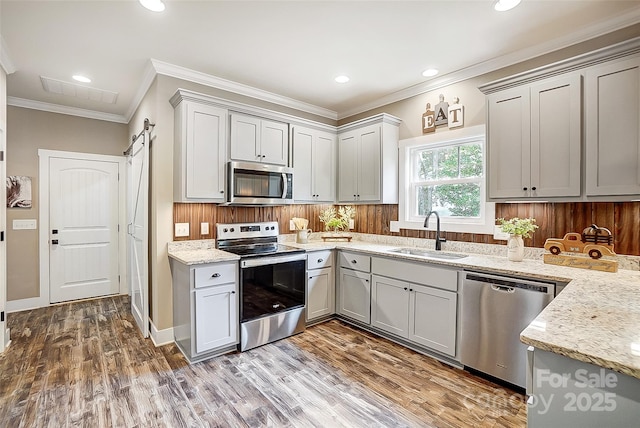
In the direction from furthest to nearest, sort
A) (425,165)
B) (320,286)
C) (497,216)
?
(425,165), (320,286), (497,216)

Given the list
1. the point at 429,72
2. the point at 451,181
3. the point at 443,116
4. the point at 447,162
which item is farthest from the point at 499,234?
the point at 429,72

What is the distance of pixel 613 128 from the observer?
2.06 metres

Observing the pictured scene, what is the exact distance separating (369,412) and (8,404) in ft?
8.08

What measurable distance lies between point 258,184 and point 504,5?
256cm

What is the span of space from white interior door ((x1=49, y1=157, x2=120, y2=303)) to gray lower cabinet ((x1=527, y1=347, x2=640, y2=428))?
5.31 metres

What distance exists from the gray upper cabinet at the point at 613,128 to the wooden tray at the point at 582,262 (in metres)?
0.48

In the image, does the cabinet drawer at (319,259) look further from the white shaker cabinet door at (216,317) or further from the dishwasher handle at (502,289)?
the dishwasher handle at (502,289)

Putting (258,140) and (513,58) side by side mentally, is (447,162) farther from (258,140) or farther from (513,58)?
(258,140)

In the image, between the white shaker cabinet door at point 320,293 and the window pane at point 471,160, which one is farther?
the white shaker cabinet door at point 320,293

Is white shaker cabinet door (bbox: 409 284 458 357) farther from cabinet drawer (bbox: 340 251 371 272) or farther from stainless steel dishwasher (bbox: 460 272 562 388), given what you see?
cabinet drawer (bbox: 340 251 371 272)

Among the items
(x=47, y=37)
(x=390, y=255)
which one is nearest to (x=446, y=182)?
(x=390, y=255)

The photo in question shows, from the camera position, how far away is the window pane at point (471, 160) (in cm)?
312

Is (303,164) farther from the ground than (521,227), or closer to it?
farther from the ground

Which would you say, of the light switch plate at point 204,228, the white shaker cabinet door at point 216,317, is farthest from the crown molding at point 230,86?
the white shaker cabinet door at point 216,317
